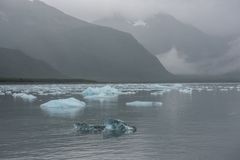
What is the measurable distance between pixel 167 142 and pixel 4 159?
7324 mm

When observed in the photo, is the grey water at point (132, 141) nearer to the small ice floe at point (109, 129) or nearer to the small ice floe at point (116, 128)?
the small ice floe at point (109, 129)

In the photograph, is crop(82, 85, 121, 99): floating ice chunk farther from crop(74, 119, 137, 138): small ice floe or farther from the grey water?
crop(74, 119, 137, 138): small ice floe

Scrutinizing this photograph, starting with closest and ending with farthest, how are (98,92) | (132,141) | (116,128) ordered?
(132,141), (116,128), (98,92)

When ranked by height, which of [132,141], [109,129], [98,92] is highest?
[98,92]

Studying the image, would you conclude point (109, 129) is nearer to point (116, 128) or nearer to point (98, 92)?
point (116, 128)

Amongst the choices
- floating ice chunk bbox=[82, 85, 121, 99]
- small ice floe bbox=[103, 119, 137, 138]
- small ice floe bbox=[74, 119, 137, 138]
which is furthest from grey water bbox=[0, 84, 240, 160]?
floating ice chunk bbox=[82, 85, 121, 99]

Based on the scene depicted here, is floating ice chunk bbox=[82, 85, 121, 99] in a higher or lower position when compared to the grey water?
higher

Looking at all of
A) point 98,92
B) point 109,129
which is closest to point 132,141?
point 109,129

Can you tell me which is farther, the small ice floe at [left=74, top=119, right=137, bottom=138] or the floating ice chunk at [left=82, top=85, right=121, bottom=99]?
the floating ice chunk at [left=82, top=85, right=121, bottom=99]

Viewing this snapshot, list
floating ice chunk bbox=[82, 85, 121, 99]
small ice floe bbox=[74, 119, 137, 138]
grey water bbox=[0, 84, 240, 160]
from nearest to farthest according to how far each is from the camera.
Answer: grey water bbox=[0, 84, 240, 160] < small ice floe bbox=[74, 119, 137, 138] < floating ice chunk bbox=[82, 85, 121, 99]

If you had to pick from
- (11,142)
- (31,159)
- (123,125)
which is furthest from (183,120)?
(31,159)

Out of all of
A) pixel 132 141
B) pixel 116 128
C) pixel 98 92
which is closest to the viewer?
pixel 132 141

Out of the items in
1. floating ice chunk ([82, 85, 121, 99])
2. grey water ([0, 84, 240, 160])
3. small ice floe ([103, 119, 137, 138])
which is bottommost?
grey water ([0, 84, 240, 160])

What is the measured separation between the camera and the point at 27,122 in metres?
29.0
